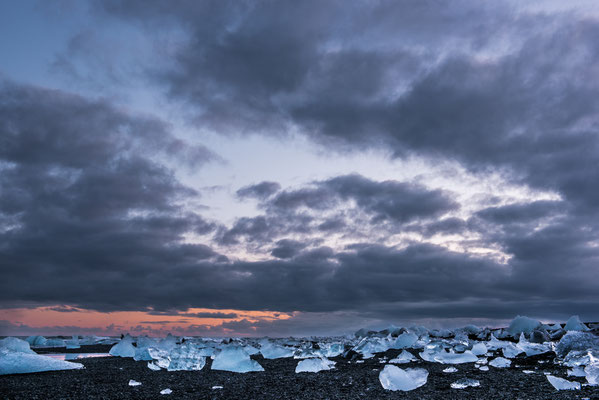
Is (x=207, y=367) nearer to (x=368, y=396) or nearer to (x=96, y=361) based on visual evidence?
(x=96, y=361)

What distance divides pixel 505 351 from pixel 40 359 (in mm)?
6895

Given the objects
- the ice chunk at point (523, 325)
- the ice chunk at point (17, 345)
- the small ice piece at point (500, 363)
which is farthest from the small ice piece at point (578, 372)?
the ice chunk at point (17, 345)

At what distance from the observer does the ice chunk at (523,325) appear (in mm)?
11008

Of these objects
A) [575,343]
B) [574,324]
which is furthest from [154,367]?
[574,324]

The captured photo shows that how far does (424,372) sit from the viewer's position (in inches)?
188

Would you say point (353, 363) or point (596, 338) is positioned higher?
point (596, 338)

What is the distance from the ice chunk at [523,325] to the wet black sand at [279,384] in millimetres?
4983

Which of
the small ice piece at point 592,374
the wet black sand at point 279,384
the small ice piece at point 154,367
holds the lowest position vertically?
the small ice piece at point 154,367

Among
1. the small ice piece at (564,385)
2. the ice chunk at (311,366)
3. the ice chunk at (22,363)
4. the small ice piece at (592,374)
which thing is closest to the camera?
the small ice piece at (564,385)

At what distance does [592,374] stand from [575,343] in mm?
2207

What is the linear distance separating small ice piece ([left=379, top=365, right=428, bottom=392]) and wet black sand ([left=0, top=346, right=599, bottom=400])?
83mm

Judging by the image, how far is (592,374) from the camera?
457 cm

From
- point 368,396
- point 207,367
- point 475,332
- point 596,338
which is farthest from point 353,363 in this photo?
point 475,332

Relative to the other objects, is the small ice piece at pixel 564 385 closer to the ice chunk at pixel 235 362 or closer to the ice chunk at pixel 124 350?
the ice chunk at pixel 235 362
